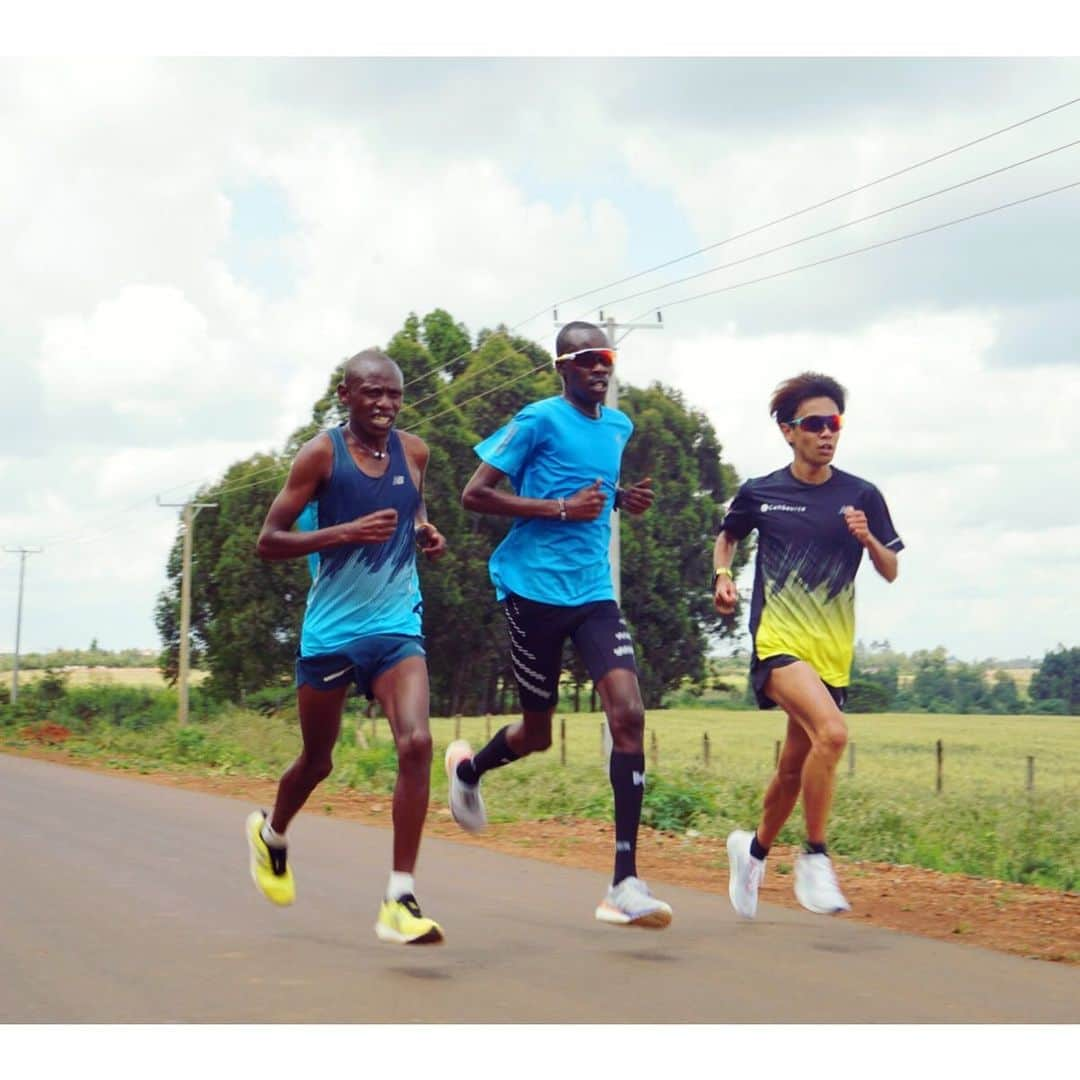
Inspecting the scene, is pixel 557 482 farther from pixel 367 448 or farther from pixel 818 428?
pixel 818 428

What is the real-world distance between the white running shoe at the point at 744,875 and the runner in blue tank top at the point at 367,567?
1.60 metres

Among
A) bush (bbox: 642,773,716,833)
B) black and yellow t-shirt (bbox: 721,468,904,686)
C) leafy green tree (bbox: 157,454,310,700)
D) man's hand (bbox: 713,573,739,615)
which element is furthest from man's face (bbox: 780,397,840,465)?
leafy green tree (bbox: 157,454,310,700)

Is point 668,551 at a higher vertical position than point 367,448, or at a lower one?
higher

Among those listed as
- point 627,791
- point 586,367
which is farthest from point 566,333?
point 627,791

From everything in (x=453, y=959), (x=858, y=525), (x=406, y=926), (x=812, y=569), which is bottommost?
(x=453, y=959)

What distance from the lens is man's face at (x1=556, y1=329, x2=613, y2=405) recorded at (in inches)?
291

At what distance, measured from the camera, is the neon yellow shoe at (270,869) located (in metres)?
7.39

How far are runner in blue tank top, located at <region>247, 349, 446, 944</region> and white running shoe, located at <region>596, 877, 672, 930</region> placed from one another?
2.61 feet

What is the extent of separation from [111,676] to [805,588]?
74518 millimetres

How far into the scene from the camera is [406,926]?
20.7ft

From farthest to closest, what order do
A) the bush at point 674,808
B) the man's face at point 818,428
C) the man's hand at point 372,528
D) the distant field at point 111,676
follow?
1. the distant field at point 111,676
2. the bush at point 674,808
3. the man's face at point 818,428
4. the man's hand at point 372,528

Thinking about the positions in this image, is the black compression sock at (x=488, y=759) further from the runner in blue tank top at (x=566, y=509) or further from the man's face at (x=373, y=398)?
the man's face at (x=373, y=398)

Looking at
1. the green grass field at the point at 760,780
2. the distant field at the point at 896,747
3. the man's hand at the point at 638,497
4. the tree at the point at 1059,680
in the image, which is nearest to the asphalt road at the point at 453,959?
the man's hand at the point at 638,497

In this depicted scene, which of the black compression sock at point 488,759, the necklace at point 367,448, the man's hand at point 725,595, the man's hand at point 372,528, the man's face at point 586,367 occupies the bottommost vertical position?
the black compression sock at point 488,759
